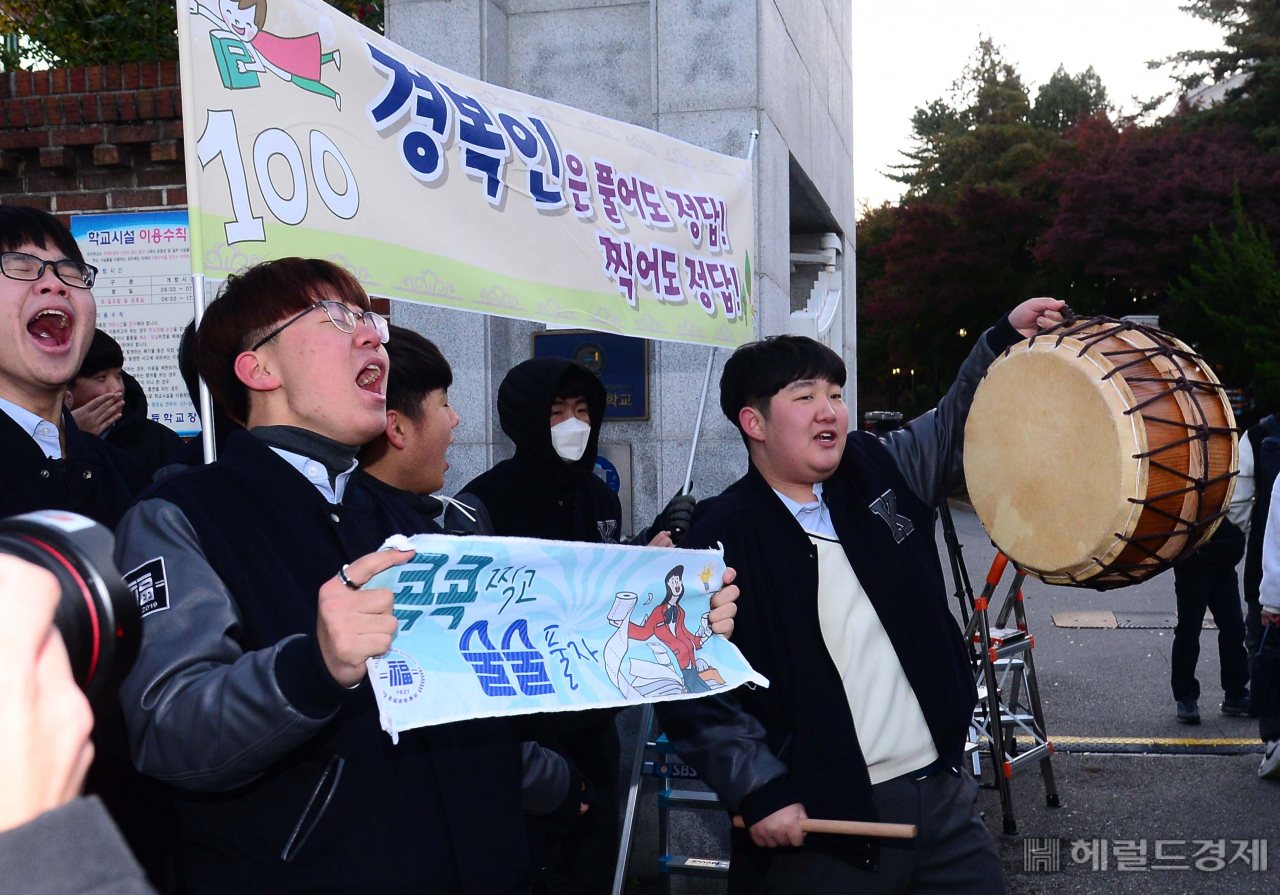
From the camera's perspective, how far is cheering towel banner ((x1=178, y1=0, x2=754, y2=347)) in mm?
2676

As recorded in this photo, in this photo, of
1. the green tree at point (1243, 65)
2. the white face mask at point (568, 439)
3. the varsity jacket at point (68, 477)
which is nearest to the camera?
the varsity jacket at point (68, 477)

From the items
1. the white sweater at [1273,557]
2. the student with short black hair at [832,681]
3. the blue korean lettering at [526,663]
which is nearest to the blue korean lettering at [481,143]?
the student with short black hair at [832,681]

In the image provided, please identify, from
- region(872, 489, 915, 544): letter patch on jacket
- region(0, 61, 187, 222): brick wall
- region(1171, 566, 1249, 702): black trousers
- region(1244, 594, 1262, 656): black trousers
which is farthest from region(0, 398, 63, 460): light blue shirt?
region(1244, 594, 1262, 656): black trousers

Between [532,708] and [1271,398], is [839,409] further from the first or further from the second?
[1271,398]

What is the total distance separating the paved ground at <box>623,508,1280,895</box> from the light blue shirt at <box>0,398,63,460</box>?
123 inches

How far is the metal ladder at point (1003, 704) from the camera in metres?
5.16

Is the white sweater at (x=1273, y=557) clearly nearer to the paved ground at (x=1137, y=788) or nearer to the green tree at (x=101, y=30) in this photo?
the paved ground at (x=1137, y=788)

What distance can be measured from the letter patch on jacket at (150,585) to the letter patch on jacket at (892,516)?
1756 millimetres

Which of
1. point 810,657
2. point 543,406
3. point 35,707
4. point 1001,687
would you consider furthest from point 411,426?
point 1001,687

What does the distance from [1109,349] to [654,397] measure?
9.72 ft

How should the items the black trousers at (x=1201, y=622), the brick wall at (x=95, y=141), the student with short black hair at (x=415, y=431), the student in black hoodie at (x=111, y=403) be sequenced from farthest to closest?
the black trousers at (x=1201, y=622), the brick wall at (x=95, y=141), the student in black hoodie at (x=111, y=403), the student with short black hair at (x=415, y=431)

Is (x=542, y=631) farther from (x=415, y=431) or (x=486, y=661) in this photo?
(x=415, y=431)

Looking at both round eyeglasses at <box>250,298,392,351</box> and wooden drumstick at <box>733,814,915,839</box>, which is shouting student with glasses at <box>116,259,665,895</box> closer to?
round eyeglasses at <box>250,298,392,351</box>

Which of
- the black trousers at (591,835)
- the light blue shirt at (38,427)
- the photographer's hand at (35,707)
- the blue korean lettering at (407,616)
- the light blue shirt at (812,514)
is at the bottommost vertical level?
the black trousers at (591,835)
